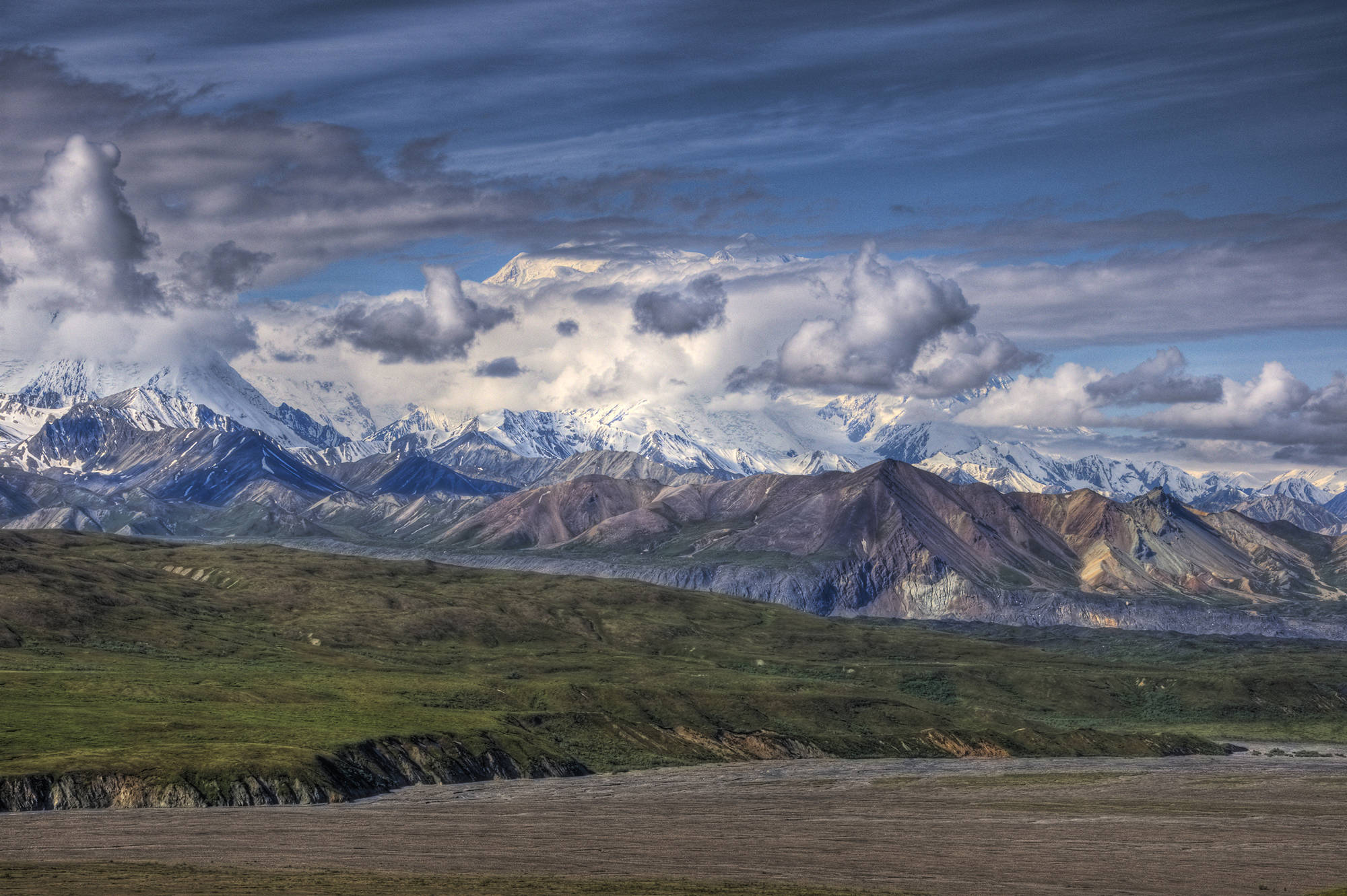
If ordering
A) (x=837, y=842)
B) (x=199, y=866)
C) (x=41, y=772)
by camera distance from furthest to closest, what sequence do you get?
(x=41, y=772) < (x=837, y=842) < (x=199, y=866)

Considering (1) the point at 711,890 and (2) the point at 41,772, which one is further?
(2) the point at 41,772

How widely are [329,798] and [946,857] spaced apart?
77977 millimetres

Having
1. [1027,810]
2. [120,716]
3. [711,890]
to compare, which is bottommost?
[1027,810]

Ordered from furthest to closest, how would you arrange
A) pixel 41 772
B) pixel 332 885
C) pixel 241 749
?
1. pixel 241 749
2. pixel 41 772
3. pixel 332 885

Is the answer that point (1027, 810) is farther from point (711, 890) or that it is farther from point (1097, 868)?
point (711, 890)

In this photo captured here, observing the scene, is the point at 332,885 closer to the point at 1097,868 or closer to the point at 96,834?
the point at 96,834

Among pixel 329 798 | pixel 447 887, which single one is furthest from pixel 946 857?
pixel 329 798

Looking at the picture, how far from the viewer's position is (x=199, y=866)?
112938 mm

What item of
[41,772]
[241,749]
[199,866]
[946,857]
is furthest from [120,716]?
[946,857]

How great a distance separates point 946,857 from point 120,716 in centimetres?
11949

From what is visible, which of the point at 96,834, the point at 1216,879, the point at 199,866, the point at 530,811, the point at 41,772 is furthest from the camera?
the point at 530,811

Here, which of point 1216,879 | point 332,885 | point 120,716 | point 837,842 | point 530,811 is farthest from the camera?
point 120,716

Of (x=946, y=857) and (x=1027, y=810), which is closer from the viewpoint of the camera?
(x=946, y=857)

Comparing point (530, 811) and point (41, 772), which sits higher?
point (41, 772)
